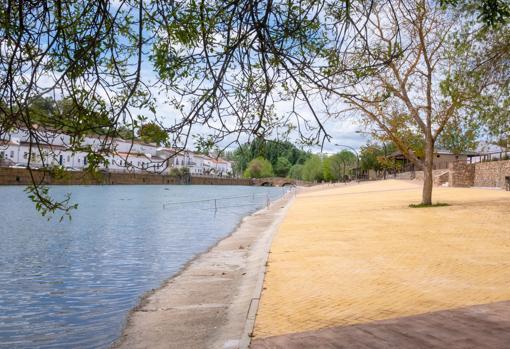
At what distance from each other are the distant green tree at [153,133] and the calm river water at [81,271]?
4.89 metres

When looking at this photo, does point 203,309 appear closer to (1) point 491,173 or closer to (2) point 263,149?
(2) point 263,149

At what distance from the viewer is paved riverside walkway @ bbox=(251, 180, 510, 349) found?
21.2 feet

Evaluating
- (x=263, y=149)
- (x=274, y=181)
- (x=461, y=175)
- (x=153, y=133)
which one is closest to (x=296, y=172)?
(x=274, y=181)

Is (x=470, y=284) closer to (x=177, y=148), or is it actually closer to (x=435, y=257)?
(x=435, y=257)

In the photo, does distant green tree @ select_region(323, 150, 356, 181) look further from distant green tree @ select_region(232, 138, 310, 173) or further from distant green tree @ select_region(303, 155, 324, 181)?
distant green tree @ select_region(232, 138, 310, 173)

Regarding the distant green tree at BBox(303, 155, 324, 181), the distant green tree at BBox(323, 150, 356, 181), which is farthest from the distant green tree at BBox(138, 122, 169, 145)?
the distant green tree at BBox(303, 155, 324, 181)

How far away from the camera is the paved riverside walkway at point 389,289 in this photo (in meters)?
6.47

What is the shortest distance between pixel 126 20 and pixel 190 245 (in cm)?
1583

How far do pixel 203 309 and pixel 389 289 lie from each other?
11.3ft

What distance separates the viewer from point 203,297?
10.8m

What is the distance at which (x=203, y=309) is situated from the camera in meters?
9.71

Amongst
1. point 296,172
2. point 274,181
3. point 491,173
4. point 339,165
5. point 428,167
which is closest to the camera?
point 428,167

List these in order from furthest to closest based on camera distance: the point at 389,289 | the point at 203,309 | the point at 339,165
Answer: the point at 339,165 → the point at 203,309 → the point at 389,289

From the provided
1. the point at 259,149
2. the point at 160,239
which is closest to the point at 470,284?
the point at 259,149
